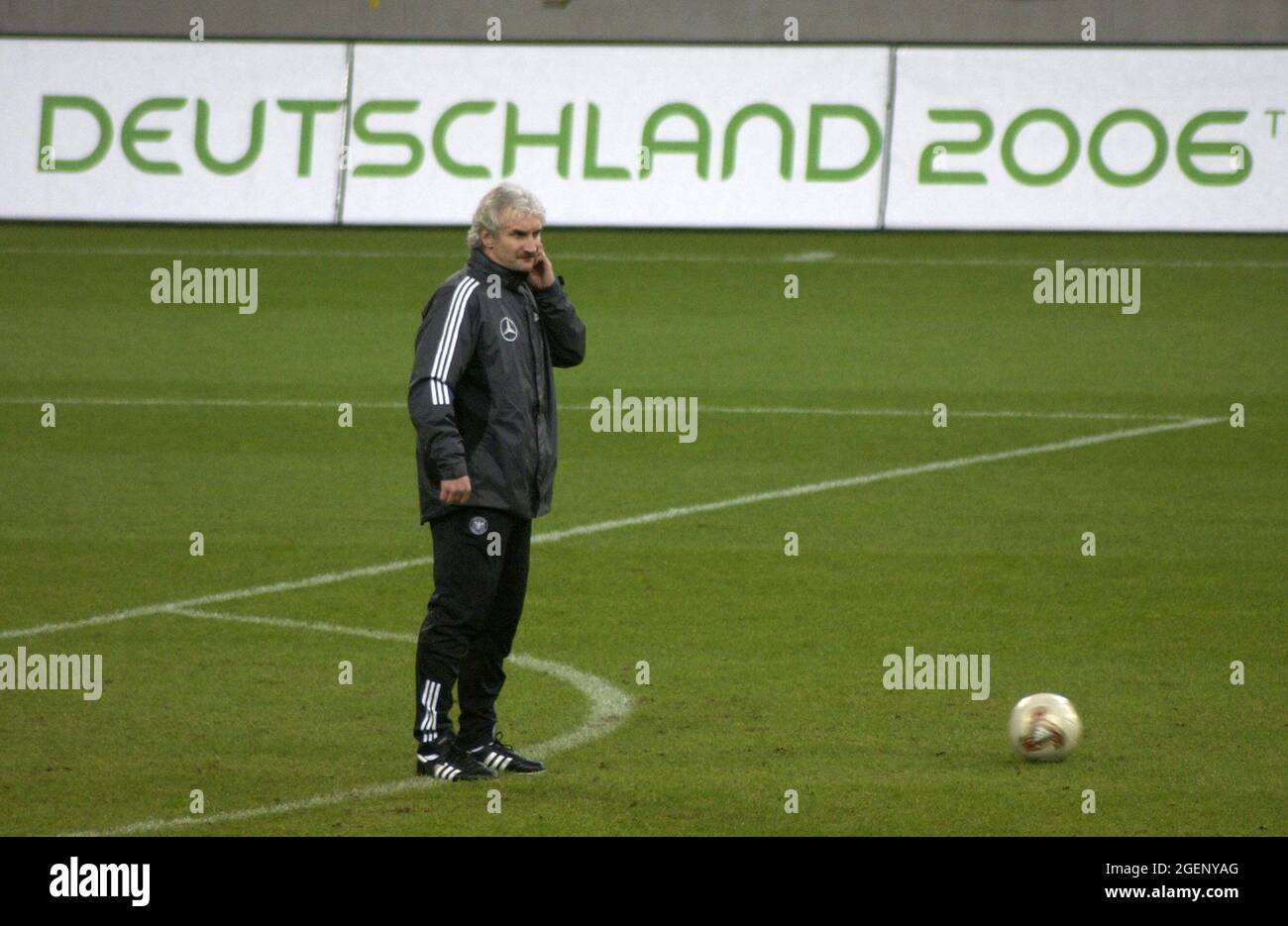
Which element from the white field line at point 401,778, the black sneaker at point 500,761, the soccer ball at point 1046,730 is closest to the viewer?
the white field line at point 401,778

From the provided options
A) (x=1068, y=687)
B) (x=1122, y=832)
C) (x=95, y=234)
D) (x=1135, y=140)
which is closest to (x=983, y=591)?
(x=1068, y=687)

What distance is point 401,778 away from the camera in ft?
23.7

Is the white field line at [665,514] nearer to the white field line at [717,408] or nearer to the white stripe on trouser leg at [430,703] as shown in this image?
the white field line at [717,408]

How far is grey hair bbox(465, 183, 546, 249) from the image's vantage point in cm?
695

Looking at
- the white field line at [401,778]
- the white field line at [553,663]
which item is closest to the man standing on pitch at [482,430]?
the white field line at [401,778]

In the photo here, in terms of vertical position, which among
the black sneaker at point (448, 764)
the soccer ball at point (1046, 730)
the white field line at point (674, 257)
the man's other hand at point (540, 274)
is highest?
the white field line at point (674, 257)

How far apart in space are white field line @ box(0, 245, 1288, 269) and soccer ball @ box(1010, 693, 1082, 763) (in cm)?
1682

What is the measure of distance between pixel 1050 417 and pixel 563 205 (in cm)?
1200

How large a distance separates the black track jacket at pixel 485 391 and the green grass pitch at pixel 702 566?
3.47ft

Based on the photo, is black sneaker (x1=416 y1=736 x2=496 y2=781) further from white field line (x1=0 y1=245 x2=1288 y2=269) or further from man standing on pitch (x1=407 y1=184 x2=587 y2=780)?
white field line (x1=0 y1=245 x2=1288 y2=269)

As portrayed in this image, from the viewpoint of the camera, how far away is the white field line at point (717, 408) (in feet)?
51.3

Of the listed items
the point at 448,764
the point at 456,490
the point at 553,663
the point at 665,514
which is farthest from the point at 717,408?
the point at 456,490

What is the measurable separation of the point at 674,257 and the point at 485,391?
18.1 metres
